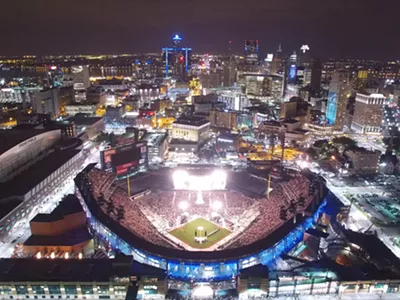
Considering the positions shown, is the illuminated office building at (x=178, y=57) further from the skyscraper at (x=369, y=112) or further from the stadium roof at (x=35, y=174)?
the stadium roof at (x=35, y=174)

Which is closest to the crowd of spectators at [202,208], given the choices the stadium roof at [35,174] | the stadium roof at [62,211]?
the stadium roof at [62,211]

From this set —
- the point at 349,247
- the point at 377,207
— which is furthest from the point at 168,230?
the point at 377,207

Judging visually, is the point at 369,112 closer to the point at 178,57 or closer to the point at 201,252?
the point at 201,252

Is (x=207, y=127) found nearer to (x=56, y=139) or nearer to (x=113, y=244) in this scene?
(x=56, y=139)

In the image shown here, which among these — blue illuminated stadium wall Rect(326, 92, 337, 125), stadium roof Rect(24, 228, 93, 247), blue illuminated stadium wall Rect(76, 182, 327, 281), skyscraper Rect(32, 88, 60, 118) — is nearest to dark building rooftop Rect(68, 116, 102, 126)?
skyscraper Rect(32, 88, 60, 118)

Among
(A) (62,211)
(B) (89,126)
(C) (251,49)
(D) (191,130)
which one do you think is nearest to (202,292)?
(A) (62,211)

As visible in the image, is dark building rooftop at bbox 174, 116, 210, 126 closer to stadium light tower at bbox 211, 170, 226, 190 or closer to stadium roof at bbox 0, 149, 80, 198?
stadium roof at bbox 0, 149, 80, 198
